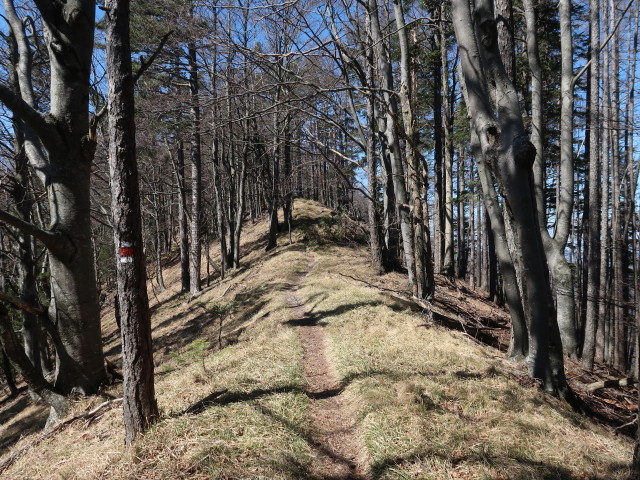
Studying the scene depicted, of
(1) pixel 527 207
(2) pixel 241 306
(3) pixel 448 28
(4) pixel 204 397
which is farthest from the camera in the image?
(3) pixel 448 28

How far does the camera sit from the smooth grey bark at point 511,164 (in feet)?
16.9

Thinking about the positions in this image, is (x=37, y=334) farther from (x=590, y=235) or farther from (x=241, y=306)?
(x=590, y=235)

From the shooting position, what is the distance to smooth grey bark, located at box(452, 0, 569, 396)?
16.9 ft

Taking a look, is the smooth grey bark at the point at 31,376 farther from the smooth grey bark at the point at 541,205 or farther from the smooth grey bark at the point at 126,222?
the smooth grey bark at the point at 541,205

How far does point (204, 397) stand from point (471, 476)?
2894mm

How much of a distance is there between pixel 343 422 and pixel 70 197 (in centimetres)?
466

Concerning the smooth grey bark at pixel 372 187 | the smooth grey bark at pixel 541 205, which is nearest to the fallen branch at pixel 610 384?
the smooth grey bark at pixel 541 205

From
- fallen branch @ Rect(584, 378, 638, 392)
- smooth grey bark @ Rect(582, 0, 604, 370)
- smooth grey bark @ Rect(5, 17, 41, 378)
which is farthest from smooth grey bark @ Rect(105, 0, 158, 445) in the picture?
smooth grey bark @ Rect(582, 0, 604, 370)

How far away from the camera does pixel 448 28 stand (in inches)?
579

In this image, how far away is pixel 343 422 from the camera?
4137mm

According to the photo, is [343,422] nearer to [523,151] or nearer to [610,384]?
[523,151]

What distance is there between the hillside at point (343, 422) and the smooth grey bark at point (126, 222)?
0.35 meters

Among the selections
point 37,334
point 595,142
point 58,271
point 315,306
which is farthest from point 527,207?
point 37,334

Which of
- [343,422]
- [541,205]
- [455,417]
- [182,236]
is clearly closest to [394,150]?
[541,205]
